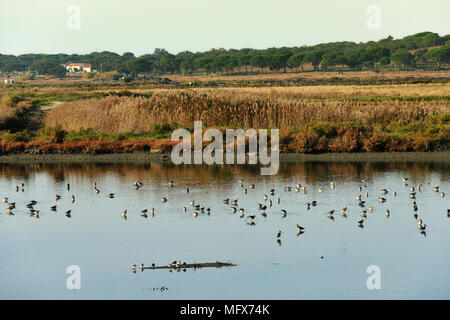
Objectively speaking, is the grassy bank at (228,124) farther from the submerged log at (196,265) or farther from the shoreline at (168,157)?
the submerged log at (196,265)

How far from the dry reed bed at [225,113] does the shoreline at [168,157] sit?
15.4 feet

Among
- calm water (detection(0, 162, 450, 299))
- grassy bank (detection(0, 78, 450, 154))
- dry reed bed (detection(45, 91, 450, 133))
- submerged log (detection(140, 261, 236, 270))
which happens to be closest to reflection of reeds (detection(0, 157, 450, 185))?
calm water (detection(0, 162, 450, 299))

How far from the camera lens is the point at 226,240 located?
31422 millimetres

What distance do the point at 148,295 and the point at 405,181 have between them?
23.8m

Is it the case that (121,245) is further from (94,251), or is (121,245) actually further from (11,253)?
(11,253)

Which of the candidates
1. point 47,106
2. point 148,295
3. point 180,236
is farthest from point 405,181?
point 47,106

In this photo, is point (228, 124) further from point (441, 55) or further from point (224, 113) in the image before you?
point (441, 55)

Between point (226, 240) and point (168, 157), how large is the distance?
87.3 ft

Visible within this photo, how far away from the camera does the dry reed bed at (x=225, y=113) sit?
202 ft

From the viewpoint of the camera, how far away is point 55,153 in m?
59.8

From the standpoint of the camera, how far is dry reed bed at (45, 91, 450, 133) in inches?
2429

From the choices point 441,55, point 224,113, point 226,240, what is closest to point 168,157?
point 224,113

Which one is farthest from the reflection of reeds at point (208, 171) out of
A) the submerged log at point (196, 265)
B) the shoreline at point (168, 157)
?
the submerged log at point (196, 265)
